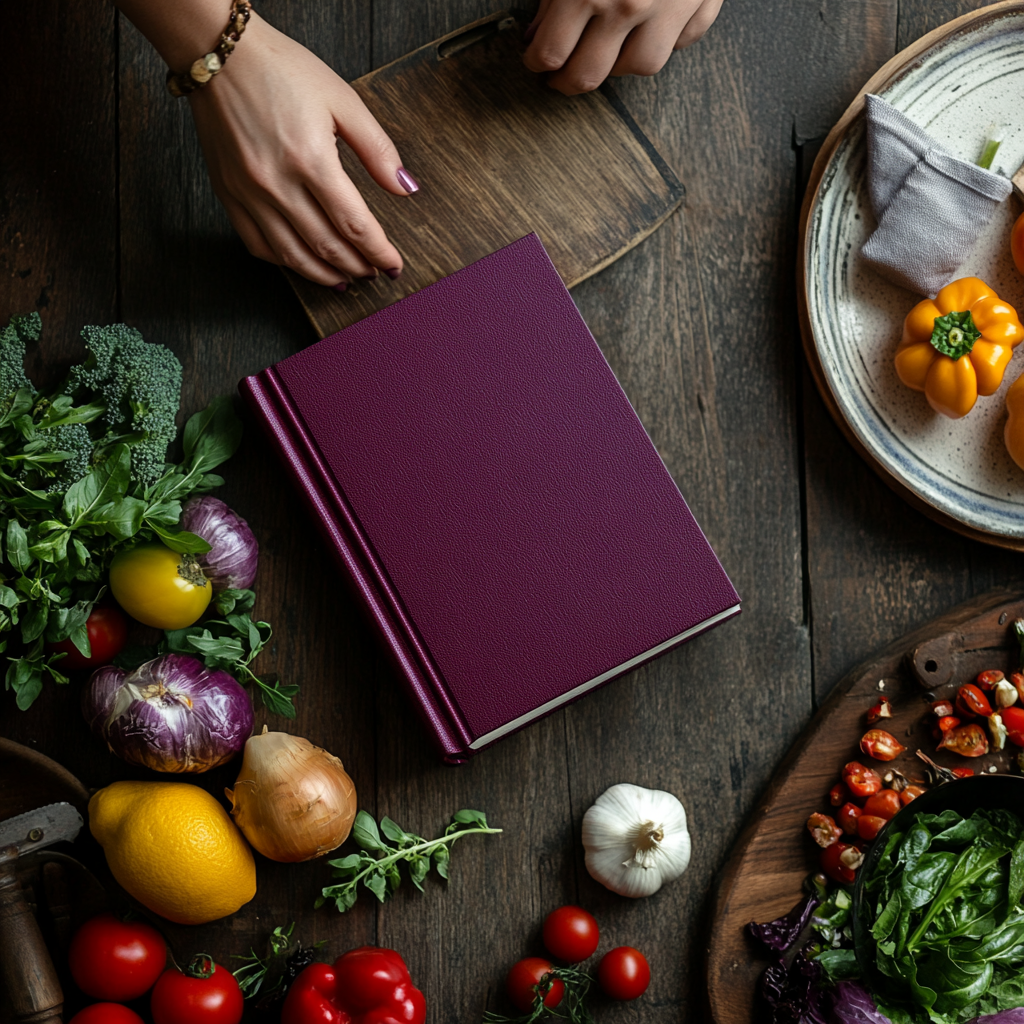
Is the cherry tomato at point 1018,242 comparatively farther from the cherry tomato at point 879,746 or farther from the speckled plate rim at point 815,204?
the cherry tomato at point 879,746

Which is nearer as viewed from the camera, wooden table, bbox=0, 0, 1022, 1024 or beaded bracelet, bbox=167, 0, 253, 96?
beaded bracelet, bbox=167, 0, 253, 96

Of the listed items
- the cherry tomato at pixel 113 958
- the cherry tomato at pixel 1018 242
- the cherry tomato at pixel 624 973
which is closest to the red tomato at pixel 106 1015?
the cherry tomato at pixel 113 958

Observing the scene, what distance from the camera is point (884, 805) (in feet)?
3.25

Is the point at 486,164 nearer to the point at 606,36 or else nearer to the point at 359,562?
the point at 606,36

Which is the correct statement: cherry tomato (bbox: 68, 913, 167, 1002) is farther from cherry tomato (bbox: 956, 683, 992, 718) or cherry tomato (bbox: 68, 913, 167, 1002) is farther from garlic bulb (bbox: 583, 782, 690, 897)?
cherry tomato (bbox: 956, 683, 992, 718)

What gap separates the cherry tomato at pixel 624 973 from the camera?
971mm

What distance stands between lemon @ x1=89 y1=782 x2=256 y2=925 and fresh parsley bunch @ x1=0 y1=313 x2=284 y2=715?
0.47ft

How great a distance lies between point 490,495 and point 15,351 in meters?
0.52

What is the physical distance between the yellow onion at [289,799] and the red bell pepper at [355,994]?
0.39 feet

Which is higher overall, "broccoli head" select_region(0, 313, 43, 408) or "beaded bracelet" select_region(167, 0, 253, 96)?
"beaded bracelet" select_region(167, 0, 253, 96)

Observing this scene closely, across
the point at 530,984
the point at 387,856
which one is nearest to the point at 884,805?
the point at 530,984

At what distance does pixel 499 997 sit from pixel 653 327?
79cm

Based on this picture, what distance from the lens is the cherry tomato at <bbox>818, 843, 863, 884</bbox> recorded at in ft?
3.23

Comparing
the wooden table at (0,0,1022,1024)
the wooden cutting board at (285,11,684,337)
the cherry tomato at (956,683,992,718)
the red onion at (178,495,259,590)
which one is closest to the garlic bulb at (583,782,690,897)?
the wooden table at (0,0,1022,1024)
